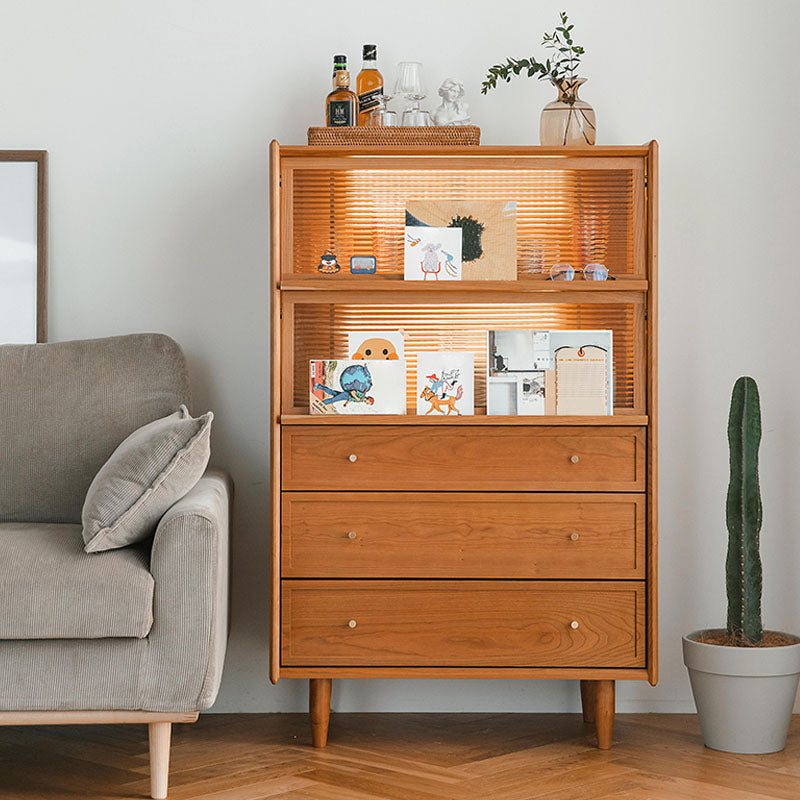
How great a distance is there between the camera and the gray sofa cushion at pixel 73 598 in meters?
2.01

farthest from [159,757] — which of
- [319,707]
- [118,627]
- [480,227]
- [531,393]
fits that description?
[480,227]

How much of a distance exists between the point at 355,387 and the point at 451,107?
755mm

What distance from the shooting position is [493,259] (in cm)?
253

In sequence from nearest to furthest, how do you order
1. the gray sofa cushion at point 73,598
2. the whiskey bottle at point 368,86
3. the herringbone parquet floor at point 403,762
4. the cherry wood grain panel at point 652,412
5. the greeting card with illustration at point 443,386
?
the gray sofa cushion at point 73,598, the herringbone parquet floor at point 403,762, the cherry wood grain panel at point 652,412, the greeting card with illustration at point 443,386, the whiskey bottle at point 368,86

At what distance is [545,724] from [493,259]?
3.97 feet

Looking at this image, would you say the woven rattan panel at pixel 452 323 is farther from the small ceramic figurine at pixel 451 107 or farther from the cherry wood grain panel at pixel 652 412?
the small ceramic figurine at pixel 451 107

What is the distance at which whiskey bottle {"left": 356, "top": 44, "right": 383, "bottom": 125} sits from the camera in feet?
8.64

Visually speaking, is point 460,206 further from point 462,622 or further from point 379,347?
point 462,622

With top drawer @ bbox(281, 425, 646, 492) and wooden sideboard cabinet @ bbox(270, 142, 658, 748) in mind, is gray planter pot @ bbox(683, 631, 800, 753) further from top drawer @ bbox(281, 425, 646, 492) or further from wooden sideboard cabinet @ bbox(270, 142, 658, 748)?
top drawer @ bbox(281, 425, 646, 492)

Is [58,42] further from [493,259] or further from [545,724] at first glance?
[545,724]

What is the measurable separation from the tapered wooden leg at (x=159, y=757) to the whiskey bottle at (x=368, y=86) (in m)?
1.51

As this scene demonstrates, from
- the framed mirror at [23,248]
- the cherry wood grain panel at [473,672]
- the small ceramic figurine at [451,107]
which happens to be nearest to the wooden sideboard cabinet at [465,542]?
the cherry wood grain panel at [473,672]

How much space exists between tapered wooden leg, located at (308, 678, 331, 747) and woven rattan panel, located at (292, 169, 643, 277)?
3.27 feet

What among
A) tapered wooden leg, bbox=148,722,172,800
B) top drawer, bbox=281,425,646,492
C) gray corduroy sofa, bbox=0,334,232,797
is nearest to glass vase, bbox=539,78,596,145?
top drawer, bbox=281,425,646,492
